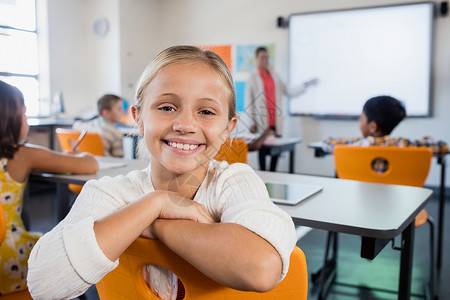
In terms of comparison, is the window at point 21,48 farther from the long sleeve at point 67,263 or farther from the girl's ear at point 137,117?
the long sleeve at point 67,263

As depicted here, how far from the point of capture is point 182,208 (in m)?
0.73

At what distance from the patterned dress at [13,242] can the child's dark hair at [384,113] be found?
1786mm

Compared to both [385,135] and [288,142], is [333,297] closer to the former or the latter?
[385,135]

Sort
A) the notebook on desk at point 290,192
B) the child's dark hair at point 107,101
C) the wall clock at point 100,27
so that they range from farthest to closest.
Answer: the wall clock at point 100,27
the child's dark hair at point 107,101
the notebook on desk at point 290,192

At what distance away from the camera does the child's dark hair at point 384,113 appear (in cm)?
229

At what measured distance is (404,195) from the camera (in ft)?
4.56

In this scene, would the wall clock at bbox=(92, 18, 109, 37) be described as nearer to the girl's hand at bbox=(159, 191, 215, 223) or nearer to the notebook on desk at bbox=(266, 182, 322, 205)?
the notebook on desk at bbox=(266, 182, 322, 205)

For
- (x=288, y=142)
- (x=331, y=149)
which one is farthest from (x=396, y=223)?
(x=288, y=142)

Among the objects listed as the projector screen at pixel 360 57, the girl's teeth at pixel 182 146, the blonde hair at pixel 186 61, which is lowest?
the girl's teeth at pixel 182 146

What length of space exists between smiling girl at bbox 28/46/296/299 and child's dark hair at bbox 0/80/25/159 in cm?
79

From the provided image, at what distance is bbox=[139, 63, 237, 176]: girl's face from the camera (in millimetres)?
781

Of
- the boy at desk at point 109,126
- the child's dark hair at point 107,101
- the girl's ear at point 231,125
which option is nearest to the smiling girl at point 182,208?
the girl's ear at point 231,125

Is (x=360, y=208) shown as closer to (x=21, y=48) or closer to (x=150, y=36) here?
(x=21, y=48)

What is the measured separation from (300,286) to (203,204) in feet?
0.96
